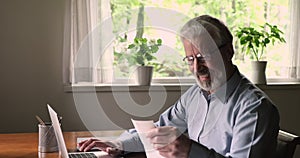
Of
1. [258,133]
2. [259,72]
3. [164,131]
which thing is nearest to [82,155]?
[164,131]

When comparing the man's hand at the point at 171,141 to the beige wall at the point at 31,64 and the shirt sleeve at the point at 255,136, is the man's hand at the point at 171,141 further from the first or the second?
the beige wall at the point at 31,64

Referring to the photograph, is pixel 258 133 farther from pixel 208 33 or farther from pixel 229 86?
pixel 208 33

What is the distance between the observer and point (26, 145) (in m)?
1.90

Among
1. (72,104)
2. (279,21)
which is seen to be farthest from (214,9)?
(72,104)

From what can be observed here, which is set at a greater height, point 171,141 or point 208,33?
point 208,33

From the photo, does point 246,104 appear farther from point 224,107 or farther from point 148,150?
point 148,150

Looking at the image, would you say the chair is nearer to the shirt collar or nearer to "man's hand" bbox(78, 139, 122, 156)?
the shirt collar

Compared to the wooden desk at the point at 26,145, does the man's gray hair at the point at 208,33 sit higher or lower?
higher

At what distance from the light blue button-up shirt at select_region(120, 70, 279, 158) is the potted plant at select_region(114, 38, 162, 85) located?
2.50 feet

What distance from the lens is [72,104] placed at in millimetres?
2902

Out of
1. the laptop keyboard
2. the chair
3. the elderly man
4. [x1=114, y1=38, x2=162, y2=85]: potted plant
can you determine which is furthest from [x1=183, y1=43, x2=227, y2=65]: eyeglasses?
[x1=114, y1=38, x2=162, y2=85]: potted plant

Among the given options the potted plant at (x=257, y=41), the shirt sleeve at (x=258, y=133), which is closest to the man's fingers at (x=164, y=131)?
the shirt sleeve at (x=258, y=133)

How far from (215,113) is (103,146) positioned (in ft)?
1.51

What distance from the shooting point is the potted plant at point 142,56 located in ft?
8.93
